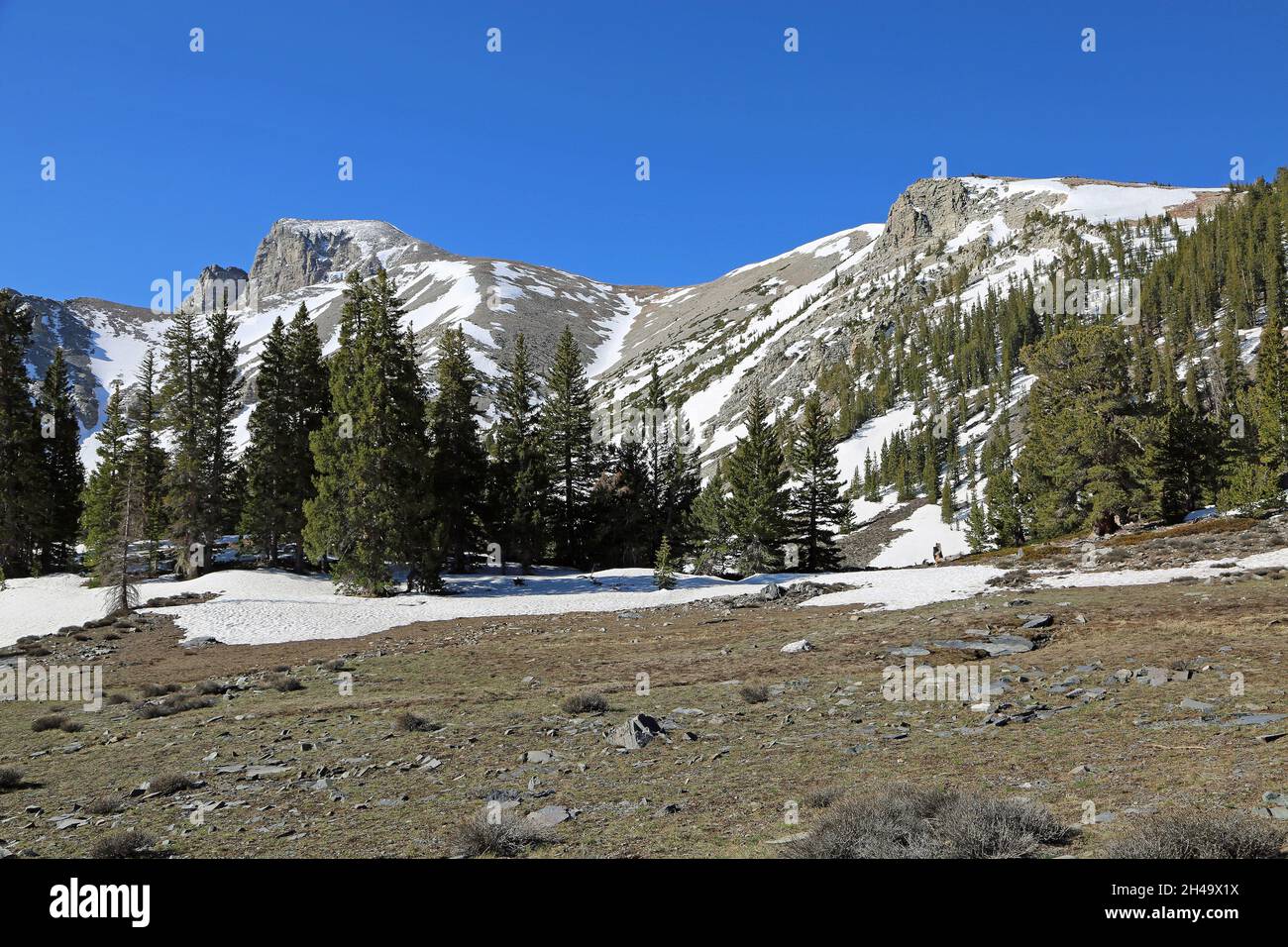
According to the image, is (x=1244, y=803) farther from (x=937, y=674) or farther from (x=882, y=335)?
(x=882, y=335)

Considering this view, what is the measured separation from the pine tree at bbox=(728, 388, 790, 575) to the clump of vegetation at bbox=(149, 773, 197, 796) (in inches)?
1526

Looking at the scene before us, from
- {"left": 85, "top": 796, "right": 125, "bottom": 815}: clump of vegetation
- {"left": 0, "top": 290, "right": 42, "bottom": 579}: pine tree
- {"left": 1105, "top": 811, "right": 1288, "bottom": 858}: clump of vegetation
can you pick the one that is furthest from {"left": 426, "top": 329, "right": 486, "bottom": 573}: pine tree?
{"left": 1105, "top": 811, "right": 1288, "bottom": 858}: clump of vegetation

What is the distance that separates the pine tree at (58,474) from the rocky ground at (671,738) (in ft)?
118

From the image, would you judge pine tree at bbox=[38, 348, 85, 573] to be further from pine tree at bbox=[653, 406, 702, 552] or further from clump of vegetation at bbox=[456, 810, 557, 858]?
clump of vegetation at bbox=[456, 810, 557, 858]

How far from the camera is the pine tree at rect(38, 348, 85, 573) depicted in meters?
46.9

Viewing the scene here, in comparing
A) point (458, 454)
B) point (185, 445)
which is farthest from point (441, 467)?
point (185, 445)

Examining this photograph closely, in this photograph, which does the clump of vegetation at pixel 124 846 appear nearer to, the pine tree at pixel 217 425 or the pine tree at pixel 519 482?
the pine tree at pixel 519 482

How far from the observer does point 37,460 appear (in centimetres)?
4488

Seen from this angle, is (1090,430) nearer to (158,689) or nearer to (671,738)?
(671,738)

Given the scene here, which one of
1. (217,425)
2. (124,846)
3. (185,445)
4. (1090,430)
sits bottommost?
(124,846)

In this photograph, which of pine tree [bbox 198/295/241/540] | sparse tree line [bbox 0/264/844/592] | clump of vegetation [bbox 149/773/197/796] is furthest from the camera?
pine tree [bbox 198/295/241/540]

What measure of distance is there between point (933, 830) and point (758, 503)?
40.9m

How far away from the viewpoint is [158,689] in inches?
673
